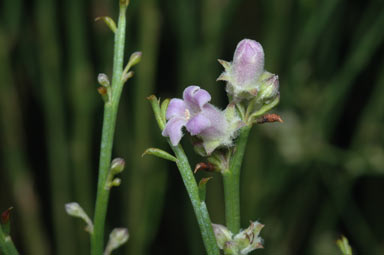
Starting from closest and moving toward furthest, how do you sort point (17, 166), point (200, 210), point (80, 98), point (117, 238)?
point (200, 210) < point (117, 238) < point (80, 98) < point (17, 166)

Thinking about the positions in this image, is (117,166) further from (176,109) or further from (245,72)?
(245,72)

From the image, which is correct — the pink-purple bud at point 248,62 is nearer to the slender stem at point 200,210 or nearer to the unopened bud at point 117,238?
the slender stem at point 200,210

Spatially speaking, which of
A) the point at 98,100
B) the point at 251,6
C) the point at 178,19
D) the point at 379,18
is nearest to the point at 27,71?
the point at 98,100

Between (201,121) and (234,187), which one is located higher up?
(201,121)

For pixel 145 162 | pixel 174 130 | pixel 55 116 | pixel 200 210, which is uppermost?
pixel 174 130

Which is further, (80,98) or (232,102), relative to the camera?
(80,98)

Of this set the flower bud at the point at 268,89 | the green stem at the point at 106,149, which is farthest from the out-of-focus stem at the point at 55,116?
the flower bud at the point at 268,89

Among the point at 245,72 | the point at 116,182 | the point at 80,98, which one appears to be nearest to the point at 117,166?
the point at 116,182

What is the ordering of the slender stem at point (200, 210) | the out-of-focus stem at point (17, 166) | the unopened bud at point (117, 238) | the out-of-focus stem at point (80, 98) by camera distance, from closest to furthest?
1. the slender stem at point (200, 210)
2. the unopened bud at point (117, 238)
3. the out-of-focus stem at point (80, 98)
4. the out-of-focus stem at point (17, 166)

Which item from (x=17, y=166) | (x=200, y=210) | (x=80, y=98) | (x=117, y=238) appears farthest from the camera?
(x=17, y=166)

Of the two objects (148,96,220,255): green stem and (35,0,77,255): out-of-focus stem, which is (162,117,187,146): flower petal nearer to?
(148,96,220,255): green stem
